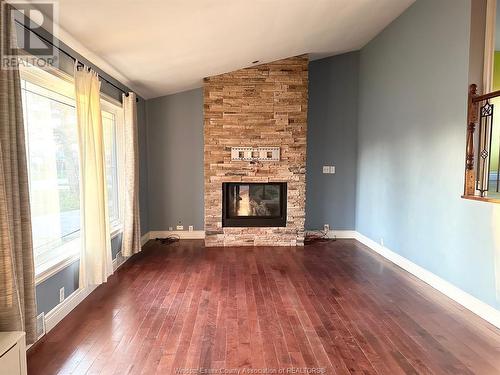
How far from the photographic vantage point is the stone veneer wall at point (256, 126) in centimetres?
503

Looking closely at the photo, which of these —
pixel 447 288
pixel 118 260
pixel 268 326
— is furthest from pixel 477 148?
pixel 118 260

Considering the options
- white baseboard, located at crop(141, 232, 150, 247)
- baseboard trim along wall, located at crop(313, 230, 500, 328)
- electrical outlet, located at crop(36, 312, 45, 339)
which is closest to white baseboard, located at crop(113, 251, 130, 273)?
white baseboard, located at crop(141, 232, 150, 247)

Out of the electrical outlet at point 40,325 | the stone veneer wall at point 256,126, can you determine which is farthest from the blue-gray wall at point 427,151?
the electrical outlet at point 40,325

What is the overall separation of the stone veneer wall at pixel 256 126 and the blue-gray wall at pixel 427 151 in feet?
3.91

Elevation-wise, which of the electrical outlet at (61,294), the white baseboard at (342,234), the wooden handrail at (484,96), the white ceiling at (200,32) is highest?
the white ceiling at (200,32)

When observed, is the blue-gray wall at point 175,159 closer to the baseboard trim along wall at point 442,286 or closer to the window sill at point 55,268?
the window sill at point 55,268

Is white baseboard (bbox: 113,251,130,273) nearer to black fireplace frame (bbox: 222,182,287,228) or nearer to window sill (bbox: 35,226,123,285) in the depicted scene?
window sill (bbox: 35,226,123,285)

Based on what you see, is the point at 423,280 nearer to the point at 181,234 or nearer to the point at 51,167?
the point at 181,234

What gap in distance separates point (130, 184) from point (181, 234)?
1618 millimetres

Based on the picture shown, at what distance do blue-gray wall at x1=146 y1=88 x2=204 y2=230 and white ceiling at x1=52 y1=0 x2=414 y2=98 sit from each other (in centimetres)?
42

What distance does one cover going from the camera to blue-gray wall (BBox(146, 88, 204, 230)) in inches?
214

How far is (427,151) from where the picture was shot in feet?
11.9

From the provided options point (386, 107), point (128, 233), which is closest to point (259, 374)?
point (128, 233)

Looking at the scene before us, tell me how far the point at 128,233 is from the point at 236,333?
2.39 meters
